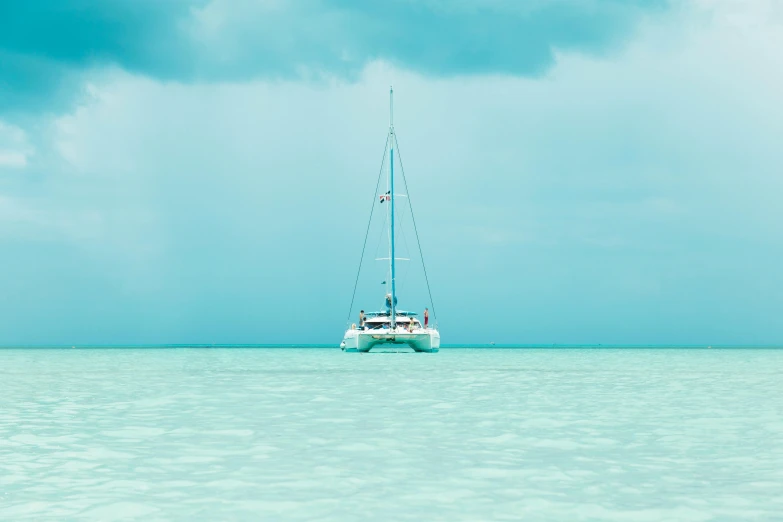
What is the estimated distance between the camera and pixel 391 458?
16.2 metres

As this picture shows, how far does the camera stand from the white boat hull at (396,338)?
264ft

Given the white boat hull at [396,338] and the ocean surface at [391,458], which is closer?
the ocean surface at [391,458]

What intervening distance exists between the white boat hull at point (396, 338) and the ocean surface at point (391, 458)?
49565 millimetres

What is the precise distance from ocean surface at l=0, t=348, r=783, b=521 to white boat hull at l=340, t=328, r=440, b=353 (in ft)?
163

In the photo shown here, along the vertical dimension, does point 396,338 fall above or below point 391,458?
above

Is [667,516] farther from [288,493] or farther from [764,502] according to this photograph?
[288,493]

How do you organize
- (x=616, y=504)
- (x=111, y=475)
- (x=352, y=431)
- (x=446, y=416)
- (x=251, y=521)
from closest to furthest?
(x=251, y=521) < (x=616, y=504) < (x=111, y=475) < (x=352, y=431) < (x=446, y=416)

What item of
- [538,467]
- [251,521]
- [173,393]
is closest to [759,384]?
[173,393]

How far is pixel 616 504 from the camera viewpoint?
40.0 feet

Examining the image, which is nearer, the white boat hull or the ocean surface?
the ocean surface

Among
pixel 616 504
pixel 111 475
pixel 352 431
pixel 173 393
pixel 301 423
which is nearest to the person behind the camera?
pixel 616 504

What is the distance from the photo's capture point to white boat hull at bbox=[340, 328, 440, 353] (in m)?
80.5

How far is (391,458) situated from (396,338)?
6480 cm

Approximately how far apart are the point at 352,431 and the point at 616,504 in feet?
30.4
